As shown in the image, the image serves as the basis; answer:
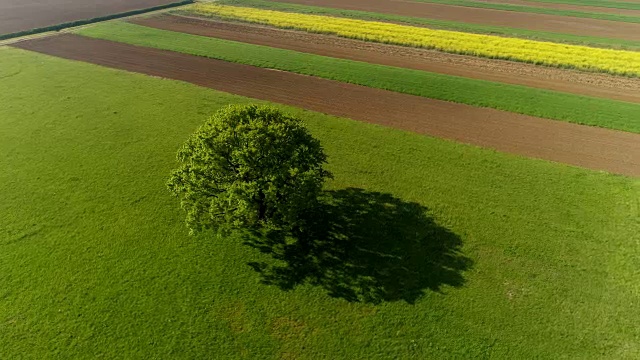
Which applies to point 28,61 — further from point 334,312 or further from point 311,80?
point 334,312

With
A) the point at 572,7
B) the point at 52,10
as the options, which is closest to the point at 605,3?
the point at 572,7

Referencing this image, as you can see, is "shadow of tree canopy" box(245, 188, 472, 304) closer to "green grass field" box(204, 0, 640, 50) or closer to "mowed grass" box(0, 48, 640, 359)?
"mowed grass" box(0, 48, 640, 359)

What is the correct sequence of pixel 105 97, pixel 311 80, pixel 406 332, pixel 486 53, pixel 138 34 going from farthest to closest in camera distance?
1. pixel 138 34
2. pixel 486 53
3. pixel 311 80
4. pixel 105 97
5. pixel 406 332

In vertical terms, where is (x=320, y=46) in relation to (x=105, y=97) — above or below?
above

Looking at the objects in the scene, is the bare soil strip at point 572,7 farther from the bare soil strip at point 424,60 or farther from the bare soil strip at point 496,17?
the bare soil strip at point 424,60

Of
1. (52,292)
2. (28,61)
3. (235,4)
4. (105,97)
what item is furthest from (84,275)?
(235,4)

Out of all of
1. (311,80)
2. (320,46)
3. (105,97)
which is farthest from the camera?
(320,46)

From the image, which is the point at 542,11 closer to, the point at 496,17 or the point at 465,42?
the point at 496,17

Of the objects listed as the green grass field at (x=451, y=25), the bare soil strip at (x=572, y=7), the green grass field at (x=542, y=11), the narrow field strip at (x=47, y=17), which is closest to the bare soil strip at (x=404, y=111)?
the narrow field strip at (x=47, y=17)
